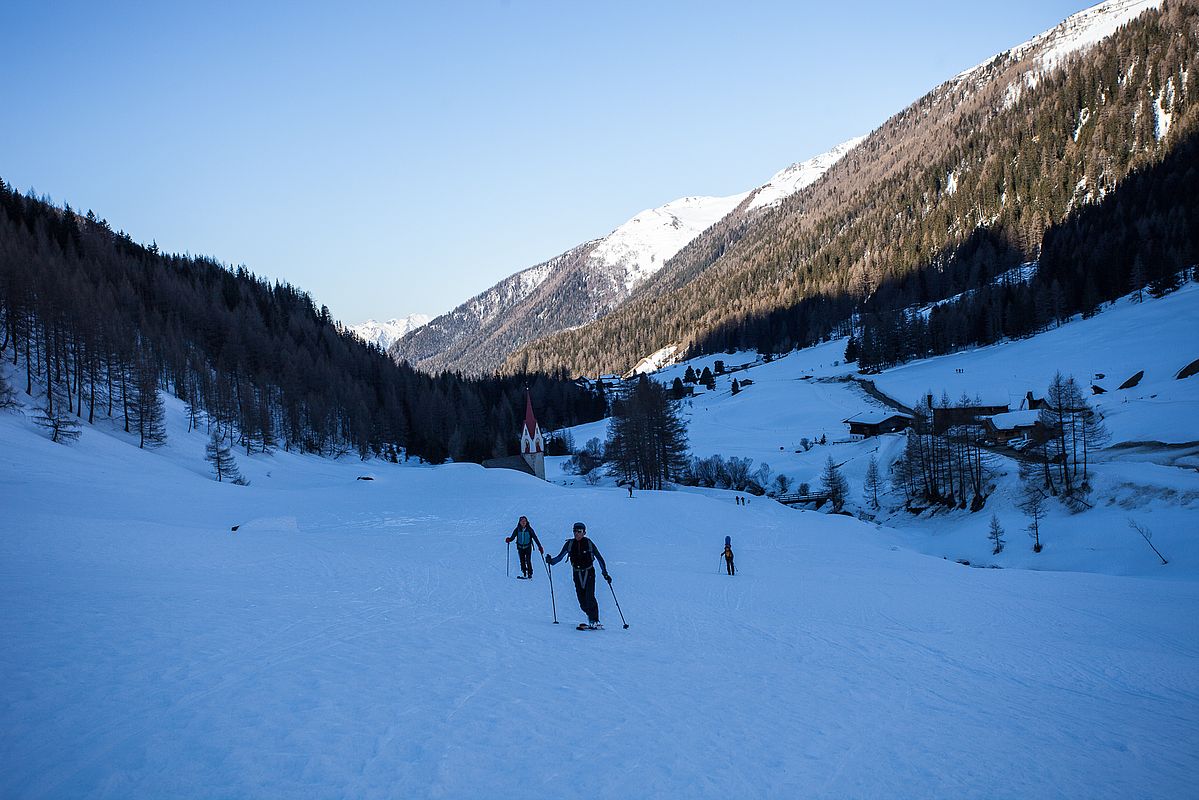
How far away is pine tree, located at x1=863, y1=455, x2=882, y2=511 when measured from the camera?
55509 millimetres

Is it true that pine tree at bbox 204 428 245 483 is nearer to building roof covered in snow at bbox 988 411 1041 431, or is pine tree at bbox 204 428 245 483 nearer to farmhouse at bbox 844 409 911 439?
farmhouse at bbox 844 409 911 439

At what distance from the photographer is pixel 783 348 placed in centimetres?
16262

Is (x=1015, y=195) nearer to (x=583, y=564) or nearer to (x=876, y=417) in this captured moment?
(x=876, y=417)

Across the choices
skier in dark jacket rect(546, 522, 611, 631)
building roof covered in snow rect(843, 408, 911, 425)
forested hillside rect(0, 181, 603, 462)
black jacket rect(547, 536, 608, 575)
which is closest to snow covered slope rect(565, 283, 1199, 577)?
building roof covered in snow rect(843, 408, 911, 425)

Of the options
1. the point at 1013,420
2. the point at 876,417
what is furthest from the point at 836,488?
the point at 876,417

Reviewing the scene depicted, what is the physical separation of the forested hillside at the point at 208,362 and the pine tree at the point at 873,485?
53.2 metres

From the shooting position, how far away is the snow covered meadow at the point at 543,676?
5.21 m

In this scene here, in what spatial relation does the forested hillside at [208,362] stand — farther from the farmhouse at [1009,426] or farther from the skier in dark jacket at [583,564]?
the farmhouse at [1009,426]

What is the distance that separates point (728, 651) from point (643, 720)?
157 inches

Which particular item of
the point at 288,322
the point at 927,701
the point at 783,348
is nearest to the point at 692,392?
the point at 783,348

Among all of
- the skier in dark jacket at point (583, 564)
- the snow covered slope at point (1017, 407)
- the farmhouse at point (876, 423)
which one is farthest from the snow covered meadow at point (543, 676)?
the farmhouse at point (876, 423)

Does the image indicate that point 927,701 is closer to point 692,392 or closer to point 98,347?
point 98,347

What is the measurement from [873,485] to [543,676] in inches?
2223

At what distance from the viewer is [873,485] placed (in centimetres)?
5694
